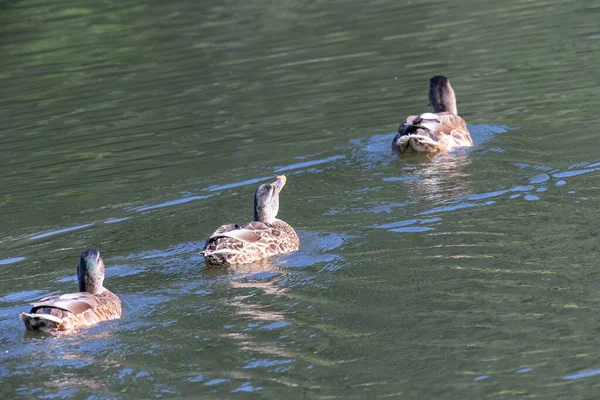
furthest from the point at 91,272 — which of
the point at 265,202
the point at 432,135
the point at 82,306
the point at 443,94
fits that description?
the point at 443,94

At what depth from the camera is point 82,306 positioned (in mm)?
8648

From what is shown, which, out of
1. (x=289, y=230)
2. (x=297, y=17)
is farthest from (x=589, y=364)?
(x=297, y=17)

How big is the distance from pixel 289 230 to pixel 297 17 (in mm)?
14884

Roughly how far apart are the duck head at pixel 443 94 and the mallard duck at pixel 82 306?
6.94 metres

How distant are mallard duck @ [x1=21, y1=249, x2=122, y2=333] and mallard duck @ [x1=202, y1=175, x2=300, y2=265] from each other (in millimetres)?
1113

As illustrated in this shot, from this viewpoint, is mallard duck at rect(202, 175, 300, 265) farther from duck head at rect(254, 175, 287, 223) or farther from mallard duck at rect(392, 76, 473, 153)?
mallard duck at rect(392, 76, 473, 153)

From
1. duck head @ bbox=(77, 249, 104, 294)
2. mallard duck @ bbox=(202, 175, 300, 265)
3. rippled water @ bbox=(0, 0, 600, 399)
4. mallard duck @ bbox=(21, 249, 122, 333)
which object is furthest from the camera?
mallard duck @ bbox=(202, 175, 300, 265)

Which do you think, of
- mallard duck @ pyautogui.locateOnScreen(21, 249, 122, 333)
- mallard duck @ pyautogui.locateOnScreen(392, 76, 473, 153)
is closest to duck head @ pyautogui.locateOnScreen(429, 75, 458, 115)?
mallard duck @ pyautogui.locateOnScreen(392, 76, 473, 153)

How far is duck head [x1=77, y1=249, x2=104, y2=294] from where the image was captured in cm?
908

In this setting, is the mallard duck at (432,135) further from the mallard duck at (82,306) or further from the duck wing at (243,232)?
the mallard duck at (82,306)

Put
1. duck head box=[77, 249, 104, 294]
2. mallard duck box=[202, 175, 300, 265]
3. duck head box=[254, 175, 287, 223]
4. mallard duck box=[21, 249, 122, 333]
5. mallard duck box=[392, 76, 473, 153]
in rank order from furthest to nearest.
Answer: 1. mallard duck box=[392, 76, 473, 153]
2. duck head box=[254, 175, 287, 223]
3. mallard duck box=[202, 175, 300, 265]
4. duck head box=[77, 249, 104, 294]
5. mallard duck box=[21, 249, 122, 333]

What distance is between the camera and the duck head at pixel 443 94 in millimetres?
14641

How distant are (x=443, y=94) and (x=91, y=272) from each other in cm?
709

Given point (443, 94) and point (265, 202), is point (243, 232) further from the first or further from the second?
point (443, 94)
